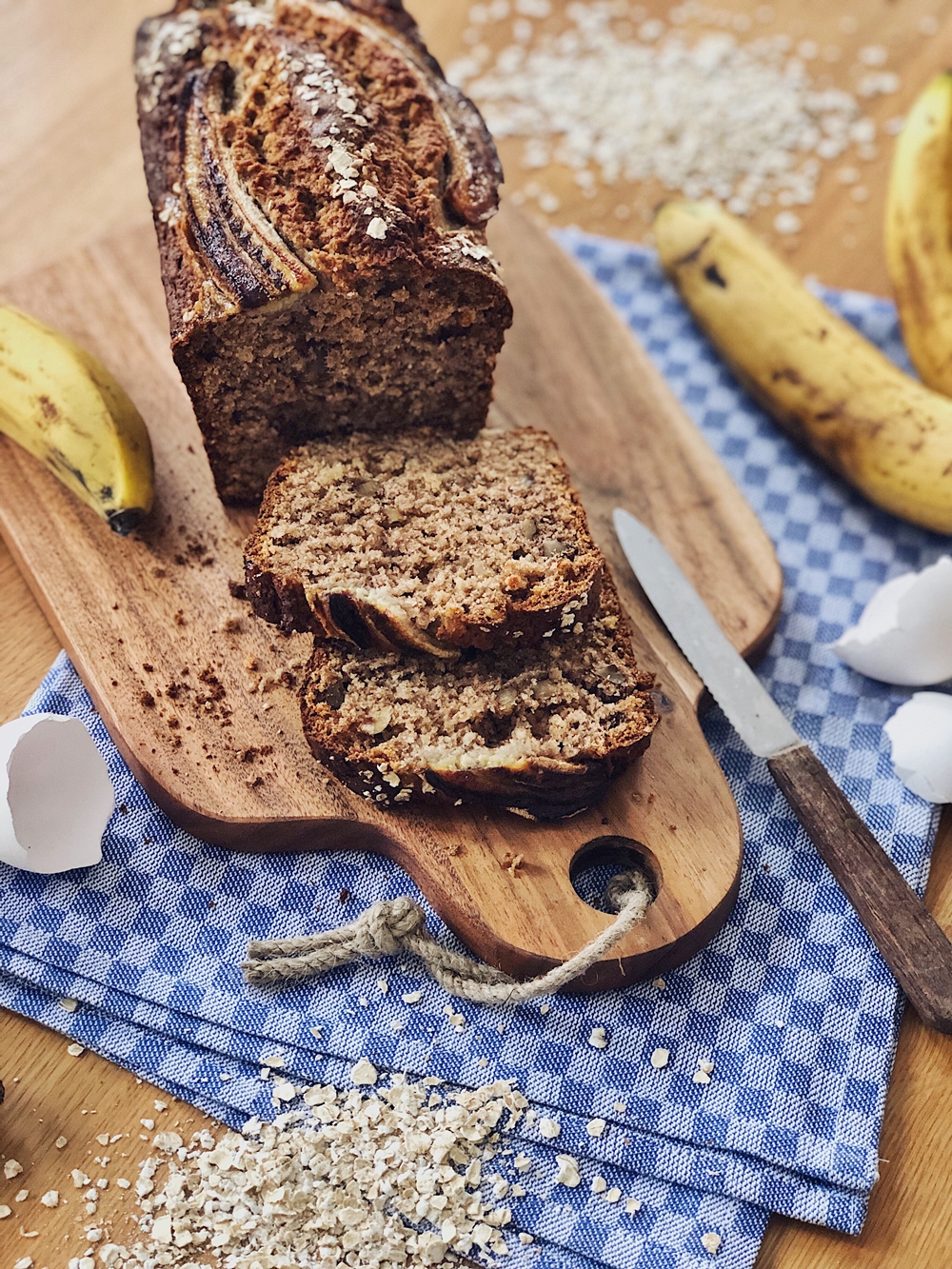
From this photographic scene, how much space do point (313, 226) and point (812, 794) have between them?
5.25 ft

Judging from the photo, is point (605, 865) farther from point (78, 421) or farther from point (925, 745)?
point (78, 421)

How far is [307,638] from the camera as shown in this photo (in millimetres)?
2848

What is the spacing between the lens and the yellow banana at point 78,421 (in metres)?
2.87

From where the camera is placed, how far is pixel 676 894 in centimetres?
246

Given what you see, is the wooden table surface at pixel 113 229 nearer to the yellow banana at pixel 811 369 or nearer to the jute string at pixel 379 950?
the jute string at pixel 379 950

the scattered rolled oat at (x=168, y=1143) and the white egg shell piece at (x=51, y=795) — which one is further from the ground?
the white egg shell piece at (x=51, y=795)

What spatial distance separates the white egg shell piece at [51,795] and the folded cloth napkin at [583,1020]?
0.33 ft

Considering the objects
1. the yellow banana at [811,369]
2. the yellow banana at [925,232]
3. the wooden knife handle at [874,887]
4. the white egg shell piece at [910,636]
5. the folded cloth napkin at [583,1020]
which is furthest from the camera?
the yellow banana at [925,232]

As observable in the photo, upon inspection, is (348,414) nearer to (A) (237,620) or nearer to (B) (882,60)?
(A) (237,620)

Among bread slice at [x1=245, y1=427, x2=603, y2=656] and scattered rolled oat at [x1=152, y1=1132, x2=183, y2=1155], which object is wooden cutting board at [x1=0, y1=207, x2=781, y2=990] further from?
scattered rolled oat at [x1=152, y1=1132, x2=183, y2=1155]

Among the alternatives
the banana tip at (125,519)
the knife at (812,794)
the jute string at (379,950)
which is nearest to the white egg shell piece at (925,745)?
the knife at (812,794)

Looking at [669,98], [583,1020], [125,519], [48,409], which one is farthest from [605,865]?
[669,98]

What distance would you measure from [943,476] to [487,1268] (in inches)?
82.3

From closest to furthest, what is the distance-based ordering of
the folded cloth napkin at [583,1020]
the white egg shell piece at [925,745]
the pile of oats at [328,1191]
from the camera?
the pile of oats at [328,1191] → the folded cloth napkin at [583,1020] → the white egg shell piece at [925,745]
